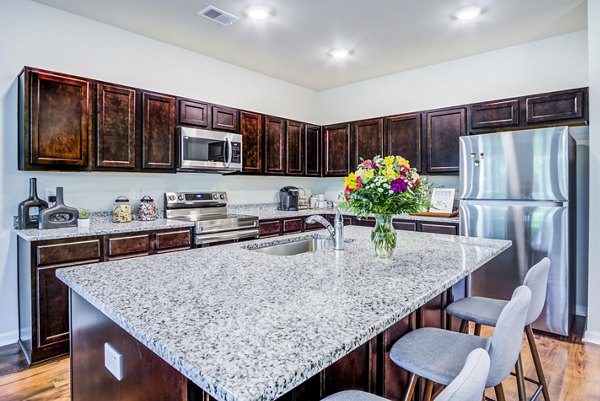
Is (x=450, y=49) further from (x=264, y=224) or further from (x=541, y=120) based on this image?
(x=264, y=224)

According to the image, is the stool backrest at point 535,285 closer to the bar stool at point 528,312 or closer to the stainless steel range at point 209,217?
the bar stool at point 528,312

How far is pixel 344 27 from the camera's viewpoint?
339cm

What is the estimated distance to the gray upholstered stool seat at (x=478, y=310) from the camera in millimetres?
1767

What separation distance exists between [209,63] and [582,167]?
13.5 ft

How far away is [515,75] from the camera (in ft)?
12.7

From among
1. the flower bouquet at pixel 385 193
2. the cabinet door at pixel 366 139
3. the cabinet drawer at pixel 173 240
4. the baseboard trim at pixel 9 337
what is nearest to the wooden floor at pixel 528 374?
the baseboard trim at pixel 9 337

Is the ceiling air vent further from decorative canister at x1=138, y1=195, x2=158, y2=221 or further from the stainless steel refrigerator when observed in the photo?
the stainless steel refrigerator

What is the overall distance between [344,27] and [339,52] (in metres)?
0.63

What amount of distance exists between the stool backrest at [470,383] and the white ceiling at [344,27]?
2.91 metres

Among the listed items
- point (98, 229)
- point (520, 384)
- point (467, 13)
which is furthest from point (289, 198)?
point (520, 384)

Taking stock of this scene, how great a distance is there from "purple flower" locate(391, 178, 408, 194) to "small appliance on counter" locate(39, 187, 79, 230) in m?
2.61

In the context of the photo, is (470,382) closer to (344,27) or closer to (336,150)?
(344,27)

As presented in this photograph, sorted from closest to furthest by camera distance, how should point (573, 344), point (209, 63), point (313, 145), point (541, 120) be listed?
point (573, 344) → point (541, 120) → point (209, 63) → point (313, 145)

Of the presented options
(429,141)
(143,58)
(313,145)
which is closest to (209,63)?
(143,58)
